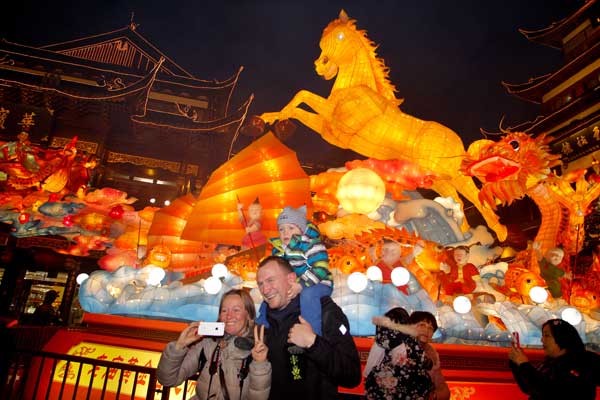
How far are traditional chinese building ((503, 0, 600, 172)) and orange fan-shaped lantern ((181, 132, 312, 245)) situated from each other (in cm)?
1263

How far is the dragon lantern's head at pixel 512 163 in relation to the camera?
665 centimetres

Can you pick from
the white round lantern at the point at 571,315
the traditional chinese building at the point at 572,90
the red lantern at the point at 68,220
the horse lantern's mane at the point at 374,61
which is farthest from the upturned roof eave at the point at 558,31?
the red lantern at the point at 68,220

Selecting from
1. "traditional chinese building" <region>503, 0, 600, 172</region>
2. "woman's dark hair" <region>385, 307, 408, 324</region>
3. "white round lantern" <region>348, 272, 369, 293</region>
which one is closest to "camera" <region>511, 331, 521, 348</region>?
"woman's dark hair" <region>385, 307, 408, 324</region>

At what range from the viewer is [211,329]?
1.78 meters

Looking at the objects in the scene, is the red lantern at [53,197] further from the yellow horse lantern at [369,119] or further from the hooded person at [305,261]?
the hooded person at [305,261]

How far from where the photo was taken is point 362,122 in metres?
7.58

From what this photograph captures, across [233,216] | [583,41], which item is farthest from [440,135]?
[583,41]

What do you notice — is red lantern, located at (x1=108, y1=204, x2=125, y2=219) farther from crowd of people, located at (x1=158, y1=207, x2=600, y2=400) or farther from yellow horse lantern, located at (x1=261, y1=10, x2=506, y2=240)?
crowd of people, located at (x1=158, y1=207, x2=600, y2=400)

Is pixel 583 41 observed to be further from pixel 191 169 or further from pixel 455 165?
pixel 191 169

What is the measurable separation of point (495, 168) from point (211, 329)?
6.38 metres

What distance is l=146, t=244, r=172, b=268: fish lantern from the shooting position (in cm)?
644

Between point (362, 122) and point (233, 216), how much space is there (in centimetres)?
328

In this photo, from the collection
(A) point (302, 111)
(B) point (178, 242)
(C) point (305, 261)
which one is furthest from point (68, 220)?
(C) point (305, 261)

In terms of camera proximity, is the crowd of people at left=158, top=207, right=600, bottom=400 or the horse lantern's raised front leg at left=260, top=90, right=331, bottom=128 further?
the horse lantern's raised front leg at left=260, top=90, right=331, bottom=128
